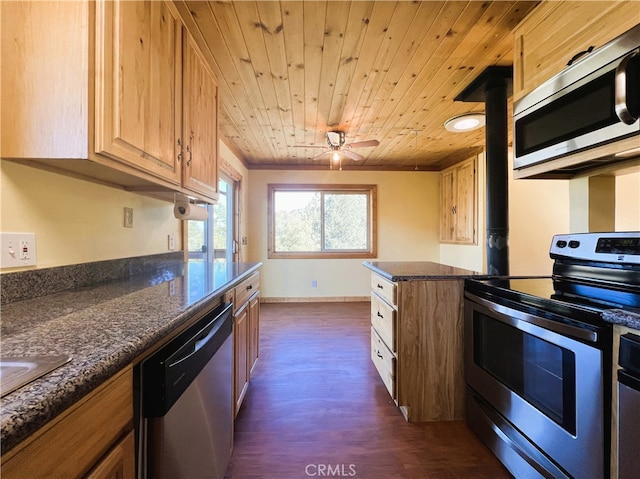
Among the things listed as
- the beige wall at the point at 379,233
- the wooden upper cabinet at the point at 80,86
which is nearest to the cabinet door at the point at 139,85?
the wooden upper cabinet at the point at 80,86

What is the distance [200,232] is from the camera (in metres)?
2.95

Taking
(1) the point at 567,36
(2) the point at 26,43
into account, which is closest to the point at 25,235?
(2) the point at 26,43

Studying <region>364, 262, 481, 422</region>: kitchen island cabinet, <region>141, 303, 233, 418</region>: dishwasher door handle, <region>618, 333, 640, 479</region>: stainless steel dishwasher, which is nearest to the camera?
<region>141, 303, 233, 418</region>: dishwasher door handle

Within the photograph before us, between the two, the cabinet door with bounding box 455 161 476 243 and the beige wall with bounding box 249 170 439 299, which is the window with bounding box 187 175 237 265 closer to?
the beige wall with bounding box 249 170 439 299

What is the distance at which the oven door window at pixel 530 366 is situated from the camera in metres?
1.06

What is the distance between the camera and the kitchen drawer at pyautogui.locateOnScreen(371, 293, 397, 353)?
180 cm

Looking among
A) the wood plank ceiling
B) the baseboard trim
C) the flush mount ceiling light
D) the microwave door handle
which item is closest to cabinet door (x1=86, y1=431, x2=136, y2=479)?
the microwave door handle

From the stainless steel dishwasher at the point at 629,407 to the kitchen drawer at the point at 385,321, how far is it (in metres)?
1.02

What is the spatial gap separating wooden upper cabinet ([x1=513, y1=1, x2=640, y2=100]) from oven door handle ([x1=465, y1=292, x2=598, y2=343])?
117 centimetres

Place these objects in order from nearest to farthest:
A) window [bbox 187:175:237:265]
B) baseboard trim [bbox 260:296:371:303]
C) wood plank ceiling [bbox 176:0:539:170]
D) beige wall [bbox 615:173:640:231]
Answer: wood plank ceiling [bbox 176:0:539:170], window [bbox 187:175:237:265], beige wall [bbox 615:173:640:231], baseboard trim [bbox 260:296:371:303]

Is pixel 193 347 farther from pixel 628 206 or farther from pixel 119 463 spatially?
pixel 628 206

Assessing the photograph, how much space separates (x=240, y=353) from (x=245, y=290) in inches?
15.1

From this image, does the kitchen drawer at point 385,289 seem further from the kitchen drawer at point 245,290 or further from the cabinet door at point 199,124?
the cabinet door at point 199,124

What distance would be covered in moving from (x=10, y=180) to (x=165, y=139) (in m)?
0.57
